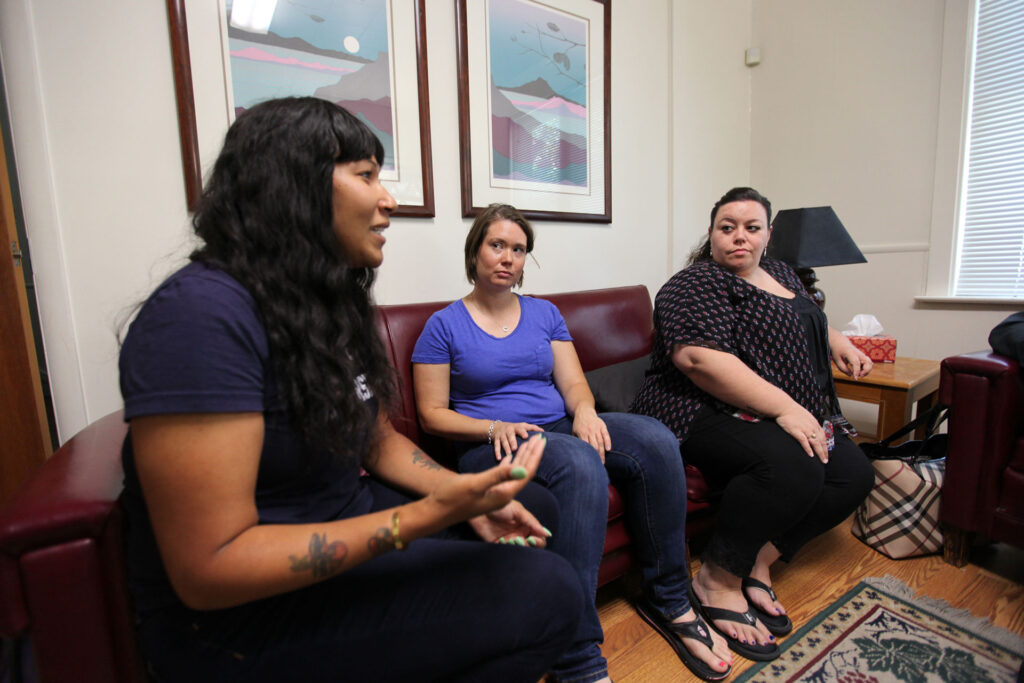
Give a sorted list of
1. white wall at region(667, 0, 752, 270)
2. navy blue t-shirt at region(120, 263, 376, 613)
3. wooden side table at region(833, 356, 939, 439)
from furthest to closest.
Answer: white wall at region(667, 0, 752, 270) < wooden side table at region(833, 356, 939, 439) < navy blue t-shirt at region(120, 263, 376, 613)

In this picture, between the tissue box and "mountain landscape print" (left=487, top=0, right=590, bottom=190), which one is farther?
the tissue box

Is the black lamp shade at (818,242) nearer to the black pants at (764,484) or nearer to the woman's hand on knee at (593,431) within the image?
the black pants at (764,484)

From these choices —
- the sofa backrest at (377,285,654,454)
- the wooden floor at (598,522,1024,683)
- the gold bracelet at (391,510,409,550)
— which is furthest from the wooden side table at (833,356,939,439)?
the gold bracelet at (391,510,409,550)

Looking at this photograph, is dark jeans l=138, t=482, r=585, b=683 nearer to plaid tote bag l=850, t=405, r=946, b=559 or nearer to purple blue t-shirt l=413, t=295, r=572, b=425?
purple blue t-shirt l=413, t=295, r=572, b=425

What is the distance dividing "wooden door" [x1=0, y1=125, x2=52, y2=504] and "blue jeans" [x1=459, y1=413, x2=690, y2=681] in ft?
3.49

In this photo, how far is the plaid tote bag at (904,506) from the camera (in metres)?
1.57

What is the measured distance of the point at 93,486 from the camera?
2.36 feet

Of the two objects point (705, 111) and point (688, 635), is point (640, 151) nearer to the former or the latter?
point (705, 111)

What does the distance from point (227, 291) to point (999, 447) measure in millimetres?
2001

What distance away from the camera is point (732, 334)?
1.44 metres

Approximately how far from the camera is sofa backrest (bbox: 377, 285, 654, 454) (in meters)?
1.43

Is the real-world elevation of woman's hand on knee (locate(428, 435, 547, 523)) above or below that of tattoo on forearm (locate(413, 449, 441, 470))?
above

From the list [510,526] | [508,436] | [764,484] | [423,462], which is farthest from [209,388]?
[764,484]

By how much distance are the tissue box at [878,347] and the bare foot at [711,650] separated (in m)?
1.45
